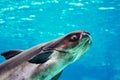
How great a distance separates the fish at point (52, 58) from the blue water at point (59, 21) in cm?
1641

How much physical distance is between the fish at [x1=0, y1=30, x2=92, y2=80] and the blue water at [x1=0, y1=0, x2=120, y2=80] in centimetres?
1641

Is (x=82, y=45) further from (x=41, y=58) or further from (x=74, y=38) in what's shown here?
(x=41, y=58)

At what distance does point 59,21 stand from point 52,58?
18935 mm

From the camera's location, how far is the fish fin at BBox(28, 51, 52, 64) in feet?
Answer: 9.91

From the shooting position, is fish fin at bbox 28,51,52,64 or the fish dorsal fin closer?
fish fin at bbox 28,51,52,64

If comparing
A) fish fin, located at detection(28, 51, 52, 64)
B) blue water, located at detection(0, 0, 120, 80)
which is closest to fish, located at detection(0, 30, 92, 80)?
fish fin, located at detection(28, 51, 52, 64)

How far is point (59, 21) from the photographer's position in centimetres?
2184

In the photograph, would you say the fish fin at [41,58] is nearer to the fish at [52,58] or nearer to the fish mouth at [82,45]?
the fish at [52,58]

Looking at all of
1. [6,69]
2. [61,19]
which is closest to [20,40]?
[61,19]

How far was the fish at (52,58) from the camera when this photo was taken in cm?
294

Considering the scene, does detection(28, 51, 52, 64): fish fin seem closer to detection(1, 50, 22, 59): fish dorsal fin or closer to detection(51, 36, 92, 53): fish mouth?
detection(51, 36, 92, 53): fish mouth

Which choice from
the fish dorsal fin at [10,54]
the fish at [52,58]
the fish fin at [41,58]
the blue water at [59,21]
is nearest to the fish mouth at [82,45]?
the fish at [52,58]

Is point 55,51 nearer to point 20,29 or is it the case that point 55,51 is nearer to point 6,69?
point 6,69

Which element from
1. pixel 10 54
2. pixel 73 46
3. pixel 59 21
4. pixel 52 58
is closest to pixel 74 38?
pixel 73 46
